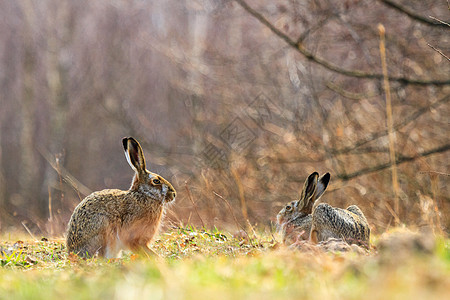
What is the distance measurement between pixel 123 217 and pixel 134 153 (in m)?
0.75

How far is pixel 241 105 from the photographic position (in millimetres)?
15305

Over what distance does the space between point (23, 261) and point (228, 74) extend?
10.6 meters

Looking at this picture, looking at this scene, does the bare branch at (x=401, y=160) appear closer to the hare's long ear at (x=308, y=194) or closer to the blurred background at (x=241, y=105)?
the blurred background at (x=241, y=105)

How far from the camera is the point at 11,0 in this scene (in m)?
32.3

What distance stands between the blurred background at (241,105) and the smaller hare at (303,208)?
2.09 ft

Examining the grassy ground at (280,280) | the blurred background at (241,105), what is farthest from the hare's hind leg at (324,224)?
the grassy ground at (280,280)

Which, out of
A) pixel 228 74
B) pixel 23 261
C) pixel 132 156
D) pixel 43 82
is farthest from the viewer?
pixel 43 82

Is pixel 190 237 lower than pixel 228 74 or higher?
lower

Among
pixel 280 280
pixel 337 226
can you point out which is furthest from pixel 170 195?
pixel 280 280

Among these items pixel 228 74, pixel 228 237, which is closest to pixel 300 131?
pixel 228 74

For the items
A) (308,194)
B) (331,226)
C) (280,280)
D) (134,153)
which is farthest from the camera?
(308,194)

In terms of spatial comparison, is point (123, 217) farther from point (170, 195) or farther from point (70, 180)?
point (70, 180)

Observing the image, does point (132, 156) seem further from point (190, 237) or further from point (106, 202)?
point (190, 237)

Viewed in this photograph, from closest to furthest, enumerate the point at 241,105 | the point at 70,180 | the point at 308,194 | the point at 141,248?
the point at 141,248 < the point at 308,194 < the point at 70,180 < the point at 241,105
